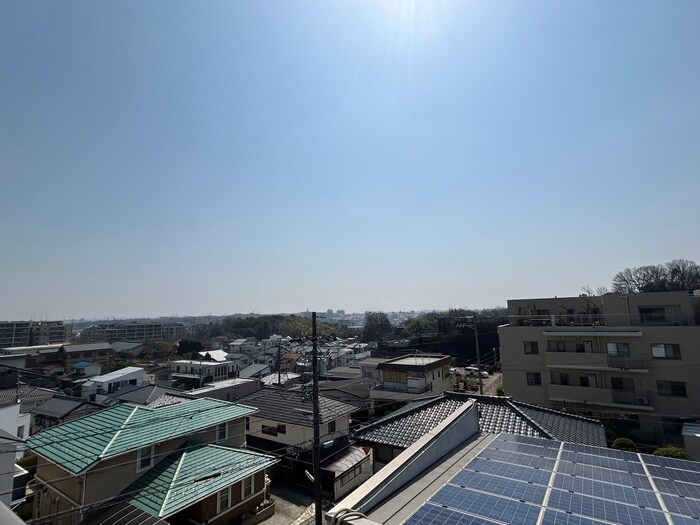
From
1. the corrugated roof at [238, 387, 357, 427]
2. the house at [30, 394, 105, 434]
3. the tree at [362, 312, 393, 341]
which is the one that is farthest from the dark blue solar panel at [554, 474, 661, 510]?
the tree at [362, 312, 393, 341]

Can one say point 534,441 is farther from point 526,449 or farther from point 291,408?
point 291,408

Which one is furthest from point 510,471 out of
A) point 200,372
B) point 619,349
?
point 200,372

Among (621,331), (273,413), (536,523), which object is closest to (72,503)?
(273,413)

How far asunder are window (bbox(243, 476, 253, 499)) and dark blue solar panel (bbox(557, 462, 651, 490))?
451 inches

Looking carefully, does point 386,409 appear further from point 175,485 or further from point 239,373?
point 239,373

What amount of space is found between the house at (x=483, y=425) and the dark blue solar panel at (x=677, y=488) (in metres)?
4.76

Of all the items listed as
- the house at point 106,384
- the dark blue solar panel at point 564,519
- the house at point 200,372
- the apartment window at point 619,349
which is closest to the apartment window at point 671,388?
the apartment window at point 619,349

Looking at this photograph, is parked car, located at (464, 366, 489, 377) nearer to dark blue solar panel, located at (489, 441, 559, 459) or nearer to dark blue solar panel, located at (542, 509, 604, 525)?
dark blue solar panel, located at (489, 441, 559, 459)

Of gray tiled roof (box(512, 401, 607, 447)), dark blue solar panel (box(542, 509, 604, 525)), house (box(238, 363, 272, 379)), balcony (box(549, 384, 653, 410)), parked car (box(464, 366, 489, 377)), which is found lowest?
parked car (box(464, 366, 489, 377))

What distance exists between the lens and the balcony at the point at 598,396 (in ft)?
66.6

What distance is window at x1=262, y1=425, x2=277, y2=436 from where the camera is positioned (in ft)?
59.6

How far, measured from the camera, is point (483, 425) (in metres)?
10.9

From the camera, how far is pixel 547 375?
23.1m

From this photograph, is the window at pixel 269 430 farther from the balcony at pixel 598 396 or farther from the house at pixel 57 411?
the balcony at pixel 598 396
